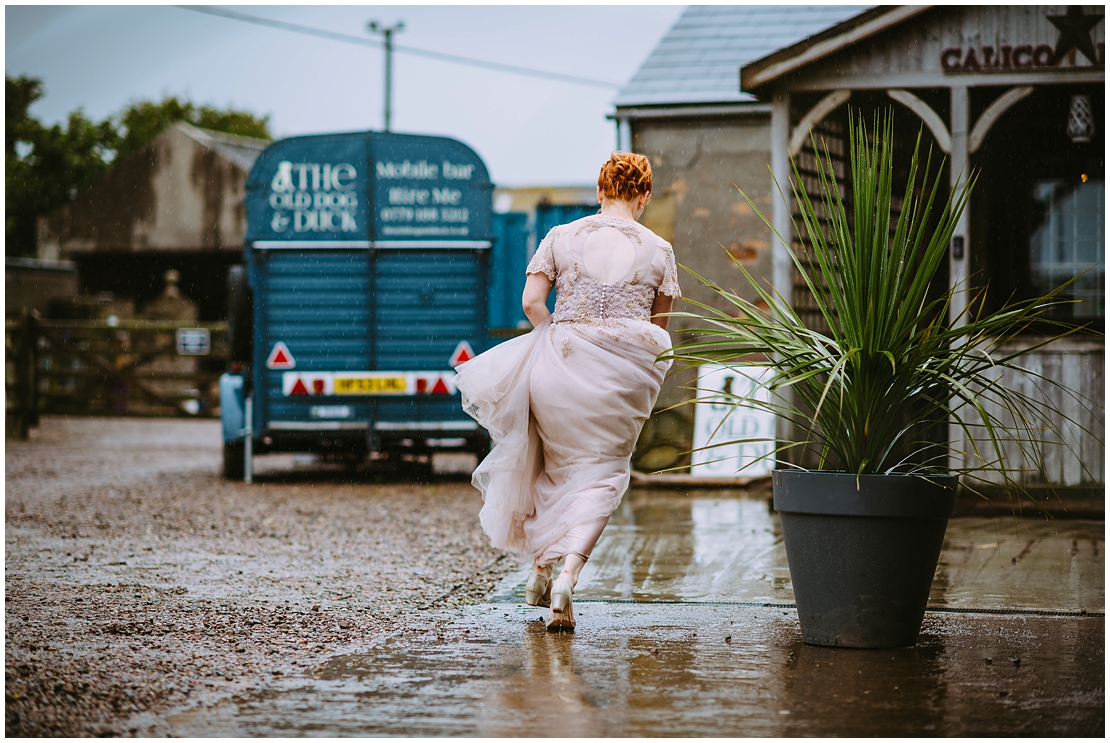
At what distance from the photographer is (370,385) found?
10164 millimetres

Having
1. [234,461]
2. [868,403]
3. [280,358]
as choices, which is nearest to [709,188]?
[280,358]

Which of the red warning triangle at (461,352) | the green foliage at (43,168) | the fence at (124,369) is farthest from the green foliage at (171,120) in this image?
the red warning triangle at (461,352)

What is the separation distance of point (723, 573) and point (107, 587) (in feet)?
9.29

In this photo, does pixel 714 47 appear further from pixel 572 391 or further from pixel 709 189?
pixel 572 391

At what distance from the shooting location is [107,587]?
5.15 meters

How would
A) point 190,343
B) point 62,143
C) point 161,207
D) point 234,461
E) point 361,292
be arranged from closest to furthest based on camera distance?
point 361,292 < point 234,461 < point 190,343 < point 161,207 < point 62,143

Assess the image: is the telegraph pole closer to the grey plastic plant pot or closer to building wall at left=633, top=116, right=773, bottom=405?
building wall at left=633, top=116, right=773, bottom=405

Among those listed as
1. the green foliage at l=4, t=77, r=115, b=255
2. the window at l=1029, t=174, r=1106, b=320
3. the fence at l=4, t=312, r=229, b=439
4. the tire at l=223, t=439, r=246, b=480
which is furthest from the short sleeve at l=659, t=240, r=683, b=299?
the green foliage at l=4, t=77, r=115, b=255

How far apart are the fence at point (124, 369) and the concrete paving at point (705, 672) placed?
1586cm

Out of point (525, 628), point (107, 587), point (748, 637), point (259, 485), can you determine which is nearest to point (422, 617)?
point (525, 628)

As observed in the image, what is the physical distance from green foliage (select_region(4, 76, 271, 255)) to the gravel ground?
1823cm

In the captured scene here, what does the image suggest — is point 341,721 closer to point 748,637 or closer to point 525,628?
point 525,628

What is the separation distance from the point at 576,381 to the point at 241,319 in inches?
254

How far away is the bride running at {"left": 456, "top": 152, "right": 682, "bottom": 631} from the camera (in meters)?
4.45
